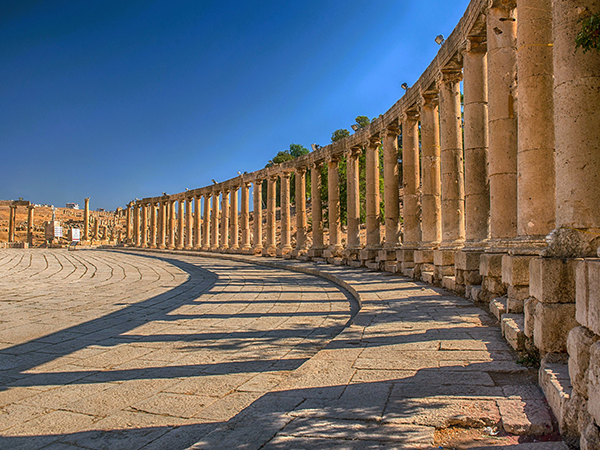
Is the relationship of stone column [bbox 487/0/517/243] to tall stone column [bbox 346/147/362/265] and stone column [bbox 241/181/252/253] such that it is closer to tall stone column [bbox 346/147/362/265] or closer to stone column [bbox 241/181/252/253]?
tall stone column [bbox 346/147/362/265]

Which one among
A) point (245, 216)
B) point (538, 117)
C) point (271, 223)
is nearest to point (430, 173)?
point (538, 117)

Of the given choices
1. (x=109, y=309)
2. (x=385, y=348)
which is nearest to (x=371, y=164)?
(x=109, y=309)

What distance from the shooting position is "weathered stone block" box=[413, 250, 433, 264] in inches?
505

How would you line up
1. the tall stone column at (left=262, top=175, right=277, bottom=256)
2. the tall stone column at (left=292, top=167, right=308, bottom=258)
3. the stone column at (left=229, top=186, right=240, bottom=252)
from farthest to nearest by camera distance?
the stone column at (left=229, top=186, right=240, bottom=252), the tall stone column at (left=262, top=175, right=277, bottom=256), the tall stone column at (left=292, top=167, right=308, bottom=258)

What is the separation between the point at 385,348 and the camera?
5.47 m

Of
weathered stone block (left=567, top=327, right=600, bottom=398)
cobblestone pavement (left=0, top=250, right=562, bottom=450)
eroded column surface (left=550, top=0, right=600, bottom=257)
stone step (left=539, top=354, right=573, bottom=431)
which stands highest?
eroded column surface (left=550, top=0, right=600, bottom=257)

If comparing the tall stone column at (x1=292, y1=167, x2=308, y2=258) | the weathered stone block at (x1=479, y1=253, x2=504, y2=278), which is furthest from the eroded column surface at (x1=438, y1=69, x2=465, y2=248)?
the tall stone column at (x1=292, y1=167, x2=308, y2=258)

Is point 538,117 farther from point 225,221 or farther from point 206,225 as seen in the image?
point 206,225

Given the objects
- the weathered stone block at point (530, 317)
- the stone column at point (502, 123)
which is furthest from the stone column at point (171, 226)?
the weathered stone block at point (530, 317)

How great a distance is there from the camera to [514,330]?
5199 mm

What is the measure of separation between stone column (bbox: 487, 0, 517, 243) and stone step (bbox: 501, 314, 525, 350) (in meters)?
2.52

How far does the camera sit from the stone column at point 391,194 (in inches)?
648

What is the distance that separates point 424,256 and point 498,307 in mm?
6129

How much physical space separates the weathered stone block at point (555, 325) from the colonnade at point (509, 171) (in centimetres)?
1
